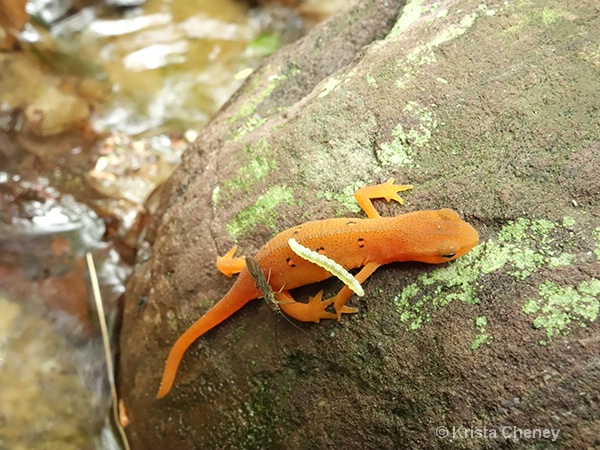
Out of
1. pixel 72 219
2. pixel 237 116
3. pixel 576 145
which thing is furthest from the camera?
pixel 72 219

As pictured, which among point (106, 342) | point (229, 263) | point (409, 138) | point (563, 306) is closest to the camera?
point (563, 306)

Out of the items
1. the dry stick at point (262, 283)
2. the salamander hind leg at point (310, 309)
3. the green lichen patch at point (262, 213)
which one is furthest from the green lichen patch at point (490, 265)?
the green lichen patch at point (262, 213)

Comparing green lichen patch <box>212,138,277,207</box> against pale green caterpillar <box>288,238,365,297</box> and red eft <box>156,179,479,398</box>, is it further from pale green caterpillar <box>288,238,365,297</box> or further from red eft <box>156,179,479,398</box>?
pale green caterpillar <box>288,238,365,297</box>

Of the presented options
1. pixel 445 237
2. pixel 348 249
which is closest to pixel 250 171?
pixel 348 249

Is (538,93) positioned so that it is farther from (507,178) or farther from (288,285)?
(288,285)

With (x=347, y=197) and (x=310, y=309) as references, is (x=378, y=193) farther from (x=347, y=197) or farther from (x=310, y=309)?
(x=310, y=309)

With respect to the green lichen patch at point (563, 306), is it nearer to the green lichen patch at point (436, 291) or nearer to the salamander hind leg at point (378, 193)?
the green lichen patch at point (436, 291)

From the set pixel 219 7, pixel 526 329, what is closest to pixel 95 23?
pixel 219 7
